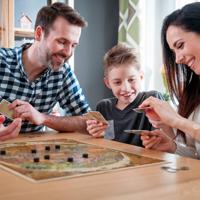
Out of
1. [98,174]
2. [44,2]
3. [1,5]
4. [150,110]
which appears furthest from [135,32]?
[98,174]

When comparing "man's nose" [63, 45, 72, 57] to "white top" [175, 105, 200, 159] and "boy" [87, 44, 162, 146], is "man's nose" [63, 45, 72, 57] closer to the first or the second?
"boy" [87, 44, 162, 146]

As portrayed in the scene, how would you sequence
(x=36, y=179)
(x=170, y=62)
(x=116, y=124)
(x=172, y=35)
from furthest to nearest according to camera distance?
(x=116, y=124)
(x=170, y=62)
(x=172, y=35)
(x=36, y=179)

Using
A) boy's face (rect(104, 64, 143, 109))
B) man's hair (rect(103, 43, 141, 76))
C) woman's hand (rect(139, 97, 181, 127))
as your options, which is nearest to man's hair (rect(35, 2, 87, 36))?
man's hair (rect(103, 43, 141, 76))

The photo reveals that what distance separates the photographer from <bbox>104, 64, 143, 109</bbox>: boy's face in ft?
6.76

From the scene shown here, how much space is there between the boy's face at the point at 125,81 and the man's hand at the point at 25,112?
0.44 m

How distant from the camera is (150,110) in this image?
152 cm

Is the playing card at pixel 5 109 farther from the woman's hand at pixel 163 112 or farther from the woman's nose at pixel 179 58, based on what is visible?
the woman's nose at pixel 179 58

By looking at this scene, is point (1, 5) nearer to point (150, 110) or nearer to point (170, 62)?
point (170, 62)

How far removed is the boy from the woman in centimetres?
25

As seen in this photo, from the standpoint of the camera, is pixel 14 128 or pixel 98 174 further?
pixel 14 128

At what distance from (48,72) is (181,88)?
787 mm

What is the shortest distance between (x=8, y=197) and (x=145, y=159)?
0.54m

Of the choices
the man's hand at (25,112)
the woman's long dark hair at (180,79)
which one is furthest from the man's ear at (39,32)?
the woman's long dark hair at (180,79)

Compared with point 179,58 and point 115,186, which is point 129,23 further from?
point 115,186
